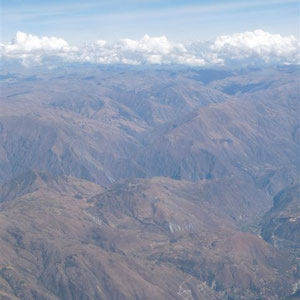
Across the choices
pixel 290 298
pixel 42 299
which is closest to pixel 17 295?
pixel 42 299

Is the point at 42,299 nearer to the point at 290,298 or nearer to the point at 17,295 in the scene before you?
the point at 17,295
